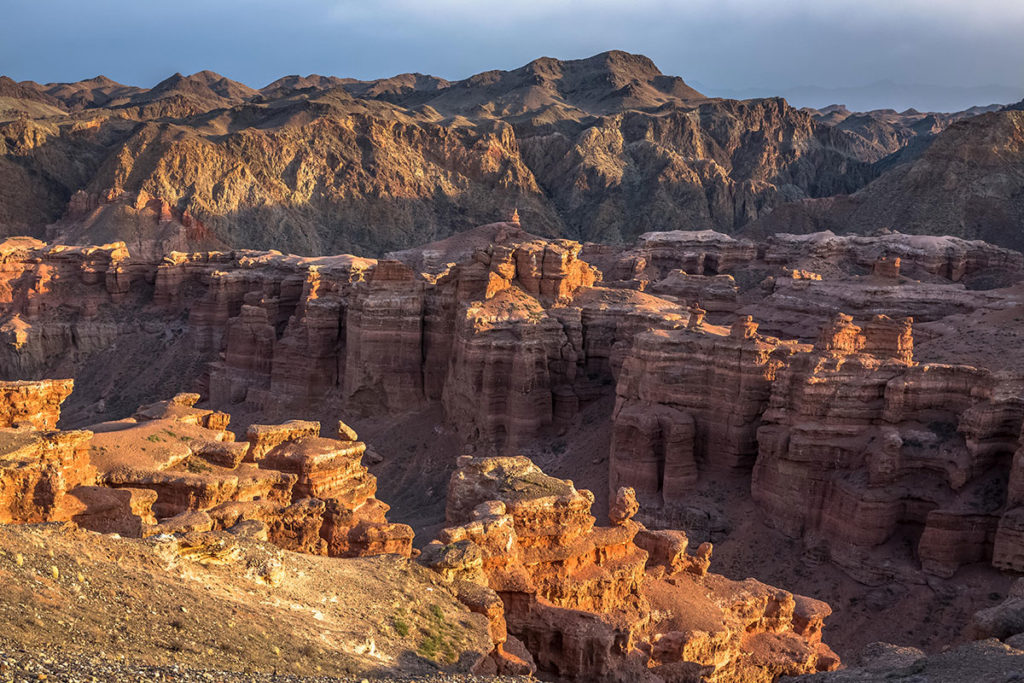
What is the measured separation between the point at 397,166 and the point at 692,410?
8967 centimetres

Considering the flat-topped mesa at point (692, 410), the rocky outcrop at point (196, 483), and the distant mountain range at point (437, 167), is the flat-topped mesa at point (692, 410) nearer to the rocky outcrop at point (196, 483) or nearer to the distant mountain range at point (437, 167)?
the rocky outcrop at point (196, 483)

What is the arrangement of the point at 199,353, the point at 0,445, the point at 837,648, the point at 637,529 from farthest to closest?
the point at 199,353
the point at 837,648
the point at 637,529
the point at 0,445

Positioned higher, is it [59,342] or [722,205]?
[722,205]

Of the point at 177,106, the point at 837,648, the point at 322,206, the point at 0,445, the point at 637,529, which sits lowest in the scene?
the point at 837,648

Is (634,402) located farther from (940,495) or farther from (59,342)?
(59,342)

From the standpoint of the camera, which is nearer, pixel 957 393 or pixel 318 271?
pixel 957 393

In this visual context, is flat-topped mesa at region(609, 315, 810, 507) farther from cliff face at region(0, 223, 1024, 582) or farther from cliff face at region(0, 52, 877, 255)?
cliff face at region(0, 52, 877, 255)

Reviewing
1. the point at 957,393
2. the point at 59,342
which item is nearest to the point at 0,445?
the point at 957,393

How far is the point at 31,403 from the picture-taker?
2283 centimetres

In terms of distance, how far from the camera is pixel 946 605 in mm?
23422

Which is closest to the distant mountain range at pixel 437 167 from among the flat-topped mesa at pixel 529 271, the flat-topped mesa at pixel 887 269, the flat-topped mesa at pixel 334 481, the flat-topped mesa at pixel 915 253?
the flat-topped mesa at pixel 915 253

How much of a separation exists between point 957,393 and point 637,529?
1223cm

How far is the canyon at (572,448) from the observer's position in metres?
17.6

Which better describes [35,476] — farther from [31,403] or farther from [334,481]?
[334,481]
